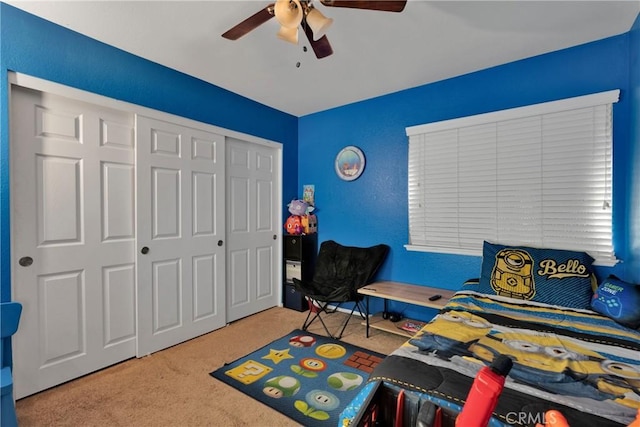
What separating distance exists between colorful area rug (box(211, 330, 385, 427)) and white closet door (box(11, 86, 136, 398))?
3.31 feet

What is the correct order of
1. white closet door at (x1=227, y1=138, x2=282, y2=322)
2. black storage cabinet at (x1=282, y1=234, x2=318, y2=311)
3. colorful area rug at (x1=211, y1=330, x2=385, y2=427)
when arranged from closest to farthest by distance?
colorful area rug at (x1=211, y1=330, x2=385, y2=427), white closet door at (x1=227, y1=138, x2=282, y2=322), black storage cabinet at (x1=282, y1=234, x2=318, y2=311)


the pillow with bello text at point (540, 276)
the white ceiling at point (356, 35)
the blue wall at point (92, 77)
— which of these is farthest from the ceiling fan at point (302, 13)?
the pillow with bello text at point (540, 276)

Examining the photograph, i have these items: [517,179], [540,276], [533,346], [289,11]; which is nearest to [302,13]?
[289,11]

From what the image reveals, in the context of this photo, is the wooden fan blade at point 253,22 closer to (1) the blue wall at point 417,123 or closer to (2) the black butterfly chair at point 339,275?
(1) the blue wall at point 417,123

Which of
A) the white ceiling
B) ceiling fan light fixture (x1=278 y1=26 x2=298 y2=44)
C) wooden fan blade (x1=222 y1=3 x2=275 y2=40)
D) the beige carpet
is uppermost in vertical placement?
the white ceiling

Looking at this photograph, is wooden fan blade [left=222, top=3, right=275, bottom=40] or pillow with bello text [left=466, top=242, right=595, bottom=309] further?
pillow with bello text [left=466, top=242, right=595, bottom=309]

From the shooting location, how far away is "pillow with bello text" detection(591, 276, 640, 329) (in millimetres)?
1605

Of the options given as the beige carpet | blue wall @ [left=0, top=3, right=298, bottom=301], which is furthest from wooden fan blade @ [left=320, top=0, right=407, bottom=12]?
the beige carpet

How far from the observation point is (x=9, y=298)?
71.3 inches

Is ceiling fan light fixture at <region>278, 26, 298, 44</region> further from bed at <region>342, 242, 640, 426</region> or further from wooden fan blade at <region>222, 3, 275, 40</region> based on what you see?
bed at <region>342, 242, 640, 426</region>

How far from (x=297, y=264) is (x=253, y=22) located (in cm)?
263

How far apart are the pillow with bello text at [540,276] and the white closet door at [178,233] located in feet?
8.23

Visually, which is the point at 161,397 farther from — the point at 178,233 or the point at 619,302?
the point at 619,302

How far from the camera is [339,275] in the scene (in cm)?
329
